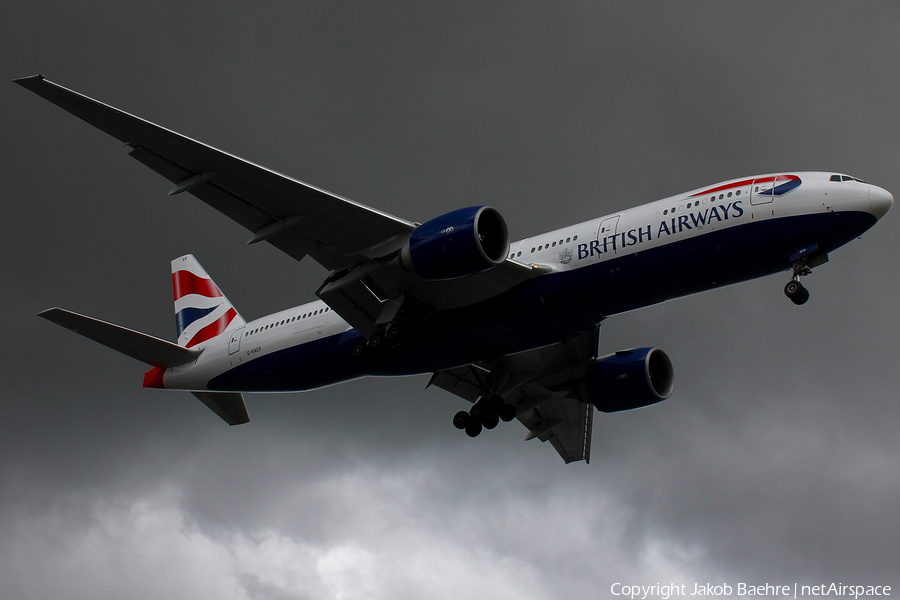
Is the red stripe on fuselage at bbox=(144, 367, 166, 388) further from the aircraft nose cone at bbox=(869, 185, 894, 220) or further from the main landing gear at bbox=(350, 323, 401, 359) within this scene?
the aircraft nose cone at bbox=(869, 185, 894, 220)

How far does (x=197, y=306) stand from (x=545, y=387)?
15.5 meters

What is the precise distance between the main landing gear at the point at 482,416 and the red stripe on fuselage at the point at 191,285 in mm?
12899

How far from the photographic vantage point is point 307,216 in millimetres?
26781

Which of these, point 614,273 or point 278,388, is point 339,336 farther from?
point 614,273

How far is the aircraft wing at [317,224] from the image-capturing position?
24.8 metres

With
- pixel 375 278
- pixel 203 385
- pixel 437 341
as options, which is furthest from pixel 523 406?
pixel 203 385

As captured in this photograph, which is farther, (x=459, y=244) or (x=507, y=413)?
(x=507, y=413)

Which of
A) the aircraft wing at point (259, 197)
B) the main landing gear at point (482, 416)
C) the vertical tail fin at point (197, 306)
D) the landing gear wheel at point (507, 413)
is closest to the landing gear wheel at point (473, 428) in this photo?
the main landing gear at point (482, 416)

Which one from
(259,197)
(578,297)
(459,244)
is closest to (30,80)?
(259,197)

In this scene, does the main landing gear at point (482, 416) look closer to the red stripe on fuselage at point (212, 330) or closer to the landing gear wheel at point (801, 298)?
the red stripe on fuselage at point (212, 330)

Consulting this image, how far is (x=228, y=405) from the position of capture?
35.9 meters

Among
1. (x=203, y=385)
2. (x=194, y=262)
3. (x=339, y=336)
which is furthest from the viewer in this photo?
(x=194, y=262)

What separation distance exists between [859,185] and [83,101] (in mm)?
20368

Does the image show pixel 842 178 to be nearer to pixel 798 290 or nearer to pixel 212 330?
pixel 798 290
